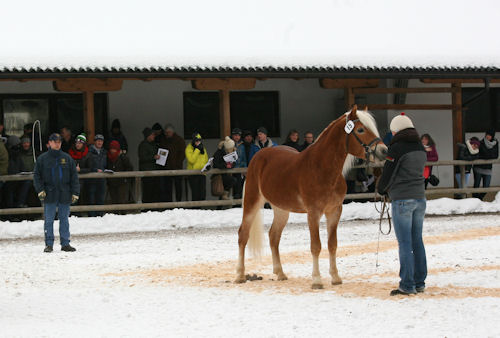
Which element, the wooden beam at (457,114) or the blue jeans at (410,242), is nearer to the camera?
the blue jeans at (410,242)

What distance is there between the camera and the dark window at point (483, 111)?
2206 cm

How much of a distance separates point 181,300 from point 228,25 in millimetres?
13191

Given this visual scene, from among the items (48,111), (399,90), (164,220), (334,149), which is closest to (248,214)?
(334,149)

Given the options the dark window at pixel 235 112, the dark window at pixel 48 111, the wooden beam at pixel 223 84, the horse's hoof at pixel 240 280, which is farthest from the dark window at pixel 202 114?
the horse's hoof at pixel 240 280

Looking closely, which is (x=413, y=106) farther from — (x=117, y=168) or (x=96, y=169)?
(x=96, y=169)

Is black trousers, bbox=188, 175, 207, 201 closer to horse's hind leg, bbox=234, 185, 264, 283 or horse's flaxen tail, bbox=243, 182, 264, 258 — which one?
horse's hind leg, bbox=234, 185, 264, 283

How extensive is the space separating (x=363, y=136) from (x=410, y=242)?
4.06ft

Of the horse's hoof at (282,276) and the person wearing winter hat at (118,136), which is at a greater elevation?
the person wearing winter hat at (118,136)

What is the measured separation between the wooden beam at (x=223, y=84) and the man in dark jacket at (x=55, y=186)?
17.2ft

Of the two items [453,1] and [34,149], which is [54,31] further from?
[453,1]

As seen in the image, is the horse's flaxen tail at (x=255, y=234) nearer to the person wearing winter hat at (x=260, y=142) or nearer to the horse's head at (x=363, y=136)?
the horse's head at (x=363, y=136)

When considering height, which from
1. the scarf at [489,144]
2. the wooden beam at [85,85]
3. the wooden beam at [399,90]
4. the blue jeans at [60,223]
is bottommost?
the blue jeans at [60,223]

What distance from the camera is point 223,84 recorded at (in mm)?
18672

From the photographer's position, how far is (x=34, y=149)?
704 inches
